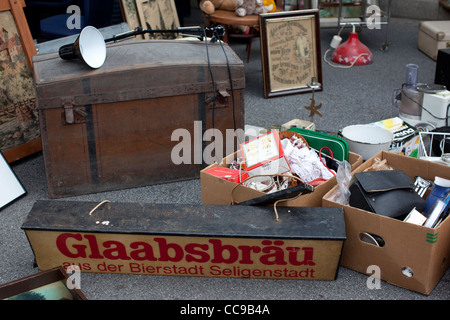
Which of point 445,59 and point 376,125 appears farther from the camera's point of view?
point 445,59

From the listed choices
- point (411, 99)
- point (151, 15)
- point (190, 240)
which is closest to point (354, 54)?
point (411, 99)

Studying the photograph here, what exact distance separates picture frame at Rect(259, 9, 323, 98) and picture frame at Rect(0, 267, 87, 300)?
8.71ft

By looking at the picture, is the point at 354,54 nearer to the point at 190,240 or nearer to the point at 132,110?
the point at 132,110

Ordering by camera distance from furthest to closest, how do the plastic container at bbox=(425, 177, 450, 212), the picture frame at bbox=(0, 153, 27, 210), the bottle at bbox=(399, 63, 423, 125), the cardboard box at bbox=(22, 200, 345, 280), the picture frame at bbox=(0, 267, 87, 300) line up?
the bottle at bbox=(399, 63, 423, 125) < the picture frame at bbox=(0, 153, 27, 210) < the plastic container at bbox=(425, 177, 450, 212) < the cardboard box at bbox=(22, 200, 345, 280) < the picture frame at bbox=(0, 267, 87, 300)

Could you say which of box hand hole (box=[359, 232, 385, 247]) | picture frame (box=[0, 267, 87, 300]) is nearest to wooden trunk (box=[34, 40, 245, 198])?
picture frame (box=[0, 267, 87, 300])

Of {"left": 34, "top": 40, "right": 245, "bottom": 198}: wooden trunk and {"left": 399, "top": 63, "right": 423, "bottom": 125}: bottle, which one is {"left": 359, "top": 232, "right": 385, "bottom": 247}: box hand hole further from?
{"left": 399, "top": 63, "right": 423, "bottom": 125}: bottle

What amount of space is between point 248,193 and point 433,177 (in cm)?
91

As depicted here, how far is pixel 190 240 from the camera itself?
2.17 m

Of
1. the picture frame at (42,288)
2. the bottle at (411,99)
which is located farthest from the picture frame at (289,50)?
the picture frame at (42,288)

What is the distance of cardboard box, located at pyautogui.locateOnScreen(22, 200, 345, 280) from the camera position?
2.14m

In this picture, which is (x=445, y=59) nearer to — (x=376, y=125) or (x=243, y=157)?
(x=376, y=125)
